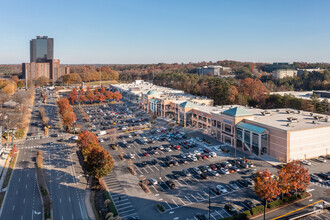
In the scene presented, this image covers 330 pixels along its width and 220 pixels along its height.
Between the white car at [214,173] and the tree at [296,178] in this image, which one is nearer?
the tree at [296,178]

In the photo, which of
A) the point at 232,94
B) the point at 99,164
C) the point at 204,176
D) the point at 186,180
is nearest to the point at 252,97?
the point at 232,94

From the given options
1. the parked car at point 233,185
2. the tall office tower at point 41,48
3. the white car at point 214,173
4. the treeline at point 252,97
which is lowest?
the parked car at point 233,185

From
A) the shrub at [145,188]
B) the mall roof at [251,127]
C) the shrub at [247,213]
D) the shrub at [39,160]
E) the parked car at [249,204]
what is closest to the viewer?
the shrub at [247,213]

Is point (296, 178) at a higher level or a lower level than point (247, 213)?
higher

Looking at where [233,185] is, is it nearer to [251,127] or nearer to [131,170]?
[131,170]

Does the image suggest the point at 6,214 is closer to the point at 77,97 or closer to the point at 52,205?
the point at 52,205

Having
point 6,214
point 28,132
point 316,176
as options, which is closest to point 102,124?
point 28,132

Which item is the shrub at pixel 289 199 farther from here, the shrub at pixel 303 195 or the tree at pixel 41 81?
the tree at pixel 41 81

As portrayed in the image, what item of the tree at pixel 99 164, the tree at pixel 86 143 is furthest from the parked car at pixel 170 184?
the tree at pixel 86 143
